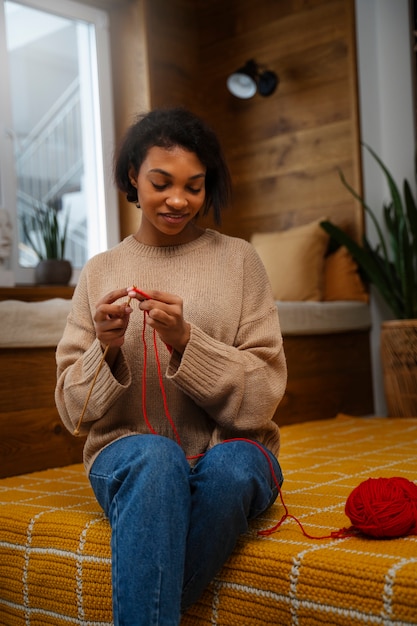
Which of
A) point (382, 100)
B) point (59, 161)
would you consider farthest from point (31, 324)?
point (382, 100)

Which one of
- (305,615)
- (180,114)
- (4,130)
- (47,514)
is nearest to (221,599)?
(305,615)

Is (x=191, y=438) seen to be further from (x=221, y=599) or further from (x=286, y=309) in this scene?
(x=286, y=309)

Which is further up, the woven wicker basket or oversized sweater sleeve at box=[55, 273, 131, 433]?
Result: oversized sweater sleeve at box=[55, 273, 131, 433]

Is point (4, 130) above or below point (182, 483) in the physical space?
above

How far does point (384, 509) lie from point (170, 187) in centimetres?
67

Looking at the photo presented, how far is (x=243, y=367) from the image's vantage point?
4.44 feet

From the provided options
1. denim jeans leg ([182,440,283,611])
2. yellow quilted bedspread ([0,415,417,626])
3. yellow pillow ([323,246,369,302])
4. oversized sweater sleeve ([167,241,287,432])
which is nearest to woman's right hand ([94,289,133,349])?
oversized sweater sleeve ([167,241,287,432])

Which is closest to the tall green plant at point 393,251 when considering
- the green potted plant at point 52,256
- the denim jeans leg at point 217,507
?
the green potted plant at point 52,256

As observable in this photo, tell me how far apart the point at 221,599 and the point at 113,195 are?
2528 millimetres

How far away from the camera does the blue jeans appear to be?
1.09m

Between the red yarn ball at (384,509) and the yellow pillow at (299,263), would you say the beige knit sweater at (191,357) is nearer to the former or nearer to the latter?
the red yarn ball at (384,509)

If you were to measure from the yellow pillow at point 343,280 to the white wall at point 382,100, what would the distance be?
0.10 meters

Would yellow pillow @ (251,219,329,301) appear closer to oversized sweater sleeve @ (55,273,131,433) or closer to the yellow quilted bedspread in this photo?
the yellow quilted bedspread

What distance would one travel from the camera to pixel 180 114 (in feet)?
4.70
